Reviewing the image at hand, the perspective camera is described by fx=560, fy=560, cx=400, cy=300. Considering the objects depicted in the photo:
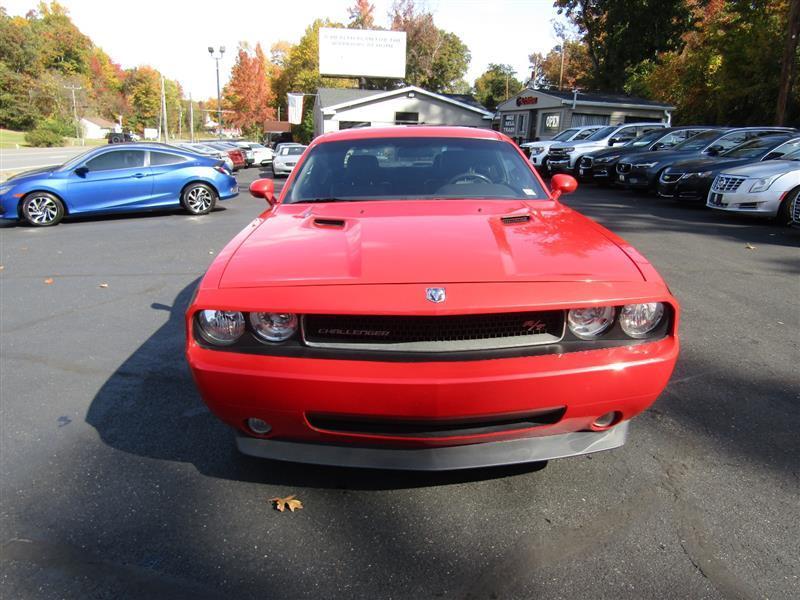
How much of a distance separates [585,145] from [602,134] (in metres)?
1.49

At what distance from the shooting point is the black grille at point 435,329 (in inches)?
82.0

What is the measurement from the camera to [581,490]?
255 centimetres

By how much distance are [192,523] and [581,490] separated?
5.61 feet

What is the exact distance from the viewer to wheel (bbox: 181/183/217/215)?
39.3ft

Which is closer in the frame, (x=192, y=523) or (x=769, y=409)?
(x=192, y=523)

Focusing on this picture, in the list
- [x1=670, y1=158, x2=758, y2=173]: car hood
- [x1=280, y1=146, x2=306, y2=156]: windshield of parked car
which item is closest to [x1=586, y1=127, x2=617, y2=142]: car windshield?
[x1=670, y1=158, x2=758, y2=173]: car hood

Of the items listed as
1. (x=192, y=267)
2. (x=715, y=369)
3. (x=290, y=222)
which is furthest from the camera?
(x=192, y=267)

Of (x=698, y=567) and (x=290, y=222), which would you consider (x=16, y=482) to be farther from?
(x=698, y=567)

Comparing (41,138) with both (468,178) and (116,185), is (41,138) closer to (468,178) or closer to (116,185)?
(116,185)

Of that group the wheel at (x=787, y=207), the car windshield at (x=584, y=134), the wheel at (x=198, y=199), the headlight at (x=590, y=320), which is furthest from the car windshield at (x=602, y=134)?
the headlight at (x=590, y=320)

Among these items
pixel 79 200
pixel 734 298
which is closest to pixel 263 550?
pixel 734 298

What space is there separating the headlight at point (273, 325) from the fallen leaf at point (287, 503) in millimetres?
799

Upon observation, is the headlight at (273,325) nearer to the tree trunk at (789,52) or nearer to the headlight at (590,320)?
the headlight at (590,320)

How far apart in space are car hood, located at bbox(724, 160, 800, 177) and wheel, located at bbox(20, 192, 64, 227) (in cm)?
1246
